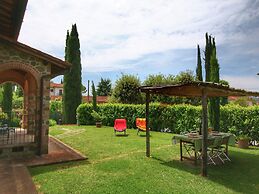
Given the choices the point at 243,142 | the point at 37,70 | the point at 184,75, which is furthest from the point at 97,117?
the point at 243,142

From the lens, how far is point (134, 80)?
24.7 meters

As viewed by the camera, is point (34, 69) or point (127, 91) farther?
point (127, 91)

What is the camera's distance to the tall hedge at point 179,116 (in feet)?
38.6

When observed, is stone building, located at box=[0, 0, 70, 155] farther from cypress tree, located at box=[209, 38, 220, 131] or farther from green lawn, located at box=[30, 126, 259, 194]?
cypress tree, located at box=[209, 38, 220, 131]

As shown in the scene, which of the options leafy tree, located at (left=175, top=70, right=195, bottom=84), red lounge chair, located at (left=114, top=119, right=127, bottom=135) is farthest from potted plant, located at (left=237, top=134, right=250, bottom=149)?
leafy tree, located at (left=175, top=70, right=195, bottom=84)

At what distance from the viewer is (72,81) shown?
2495 centimetres

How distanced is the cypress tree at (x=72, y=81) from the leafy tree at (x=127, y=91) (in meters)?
4.25

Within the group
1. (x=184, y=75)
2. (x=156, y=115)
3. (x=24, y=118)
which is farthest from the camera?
(x=184, y=75)

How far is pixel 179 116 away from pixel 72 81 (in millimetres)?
13708

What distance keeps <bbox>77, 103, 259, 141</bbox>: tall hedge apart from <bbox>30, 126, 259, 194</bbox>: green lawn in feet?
10.1

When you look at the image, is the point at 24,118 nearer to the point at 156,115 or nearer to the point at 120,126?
the point at 120,126

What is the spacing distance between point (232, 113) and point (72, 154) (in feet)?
28.4

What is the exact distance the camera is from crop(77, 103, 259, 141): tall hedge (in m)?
11.8

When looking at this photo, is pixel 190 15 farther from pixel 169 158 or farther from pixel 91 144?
pixel 91 144
